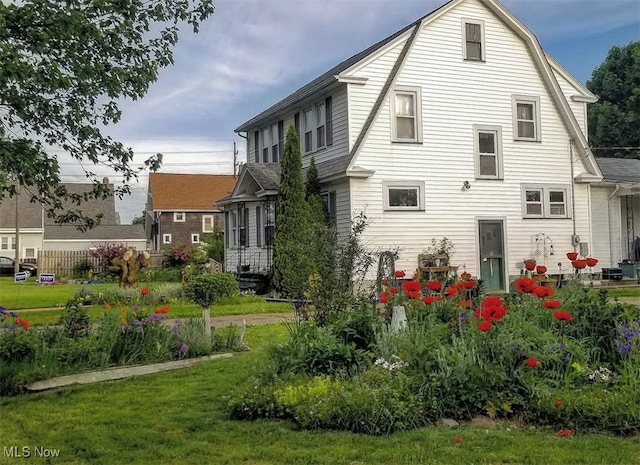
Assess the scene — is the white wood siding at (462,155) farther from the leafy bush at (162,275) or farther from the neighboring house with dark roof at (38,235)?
the neighboring house with dark roof at (38,235)

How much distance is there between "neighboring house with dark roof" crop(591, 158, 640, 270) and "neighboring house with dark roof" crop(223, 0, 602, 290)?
1340mm

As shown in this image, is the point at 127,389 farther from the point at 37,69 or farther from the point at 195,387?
the point at 37,69

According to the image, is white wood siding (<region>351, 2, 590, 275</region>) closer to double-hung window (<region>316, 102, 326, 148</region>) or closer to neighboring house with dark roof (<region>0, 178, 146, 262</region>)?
double-hung window (<region>316, 102, 326, 148</region>)

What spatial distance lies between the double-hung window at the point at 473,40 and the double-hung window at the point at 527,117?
2.04 metres

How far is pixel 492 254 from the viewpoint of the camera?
19.8 m

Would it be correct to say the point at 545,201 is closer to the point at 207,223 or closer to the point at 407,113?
the point at 407,113

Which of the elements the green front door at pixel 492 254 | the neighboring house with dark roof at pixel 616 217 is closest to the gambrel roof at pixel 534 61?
the neighboring house with dark roof at pixel 616 217

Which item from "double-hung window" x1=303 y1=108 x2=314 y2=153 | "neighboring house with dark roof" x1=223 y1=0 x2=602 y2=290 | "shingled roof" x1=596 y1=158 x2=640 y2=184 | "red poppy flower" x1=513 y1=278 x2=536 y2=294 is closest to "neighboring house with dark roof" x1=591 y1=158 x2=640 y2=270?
"shingled roof" x1=596 y1=158 x2=640 y2=184

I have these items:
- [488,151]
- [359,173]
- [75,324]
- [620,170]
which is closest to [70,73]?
[75,324]

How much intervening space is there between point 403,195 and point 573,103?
8.04m

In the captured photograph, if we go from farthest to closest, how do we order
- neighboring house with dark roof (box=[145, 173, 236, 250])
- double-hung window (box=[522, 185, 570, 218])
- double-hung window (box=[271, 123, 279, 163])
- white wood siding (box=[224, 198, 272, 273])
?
neighboring house with dark roof (box=[145, 173, 236, 250]) < double-hung window (box=[271, 123, 279, 163]) < white wood siding (box=[224, 198, 272, 273]) < double-hung window (box=[522, 185, 570, 218])

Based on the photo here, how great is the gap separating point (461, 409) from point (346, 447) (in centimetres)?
117

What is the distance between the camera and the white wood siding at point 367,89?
18141 mm

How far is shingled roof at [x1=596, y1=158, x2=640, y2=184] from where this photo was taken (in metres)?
22.6
